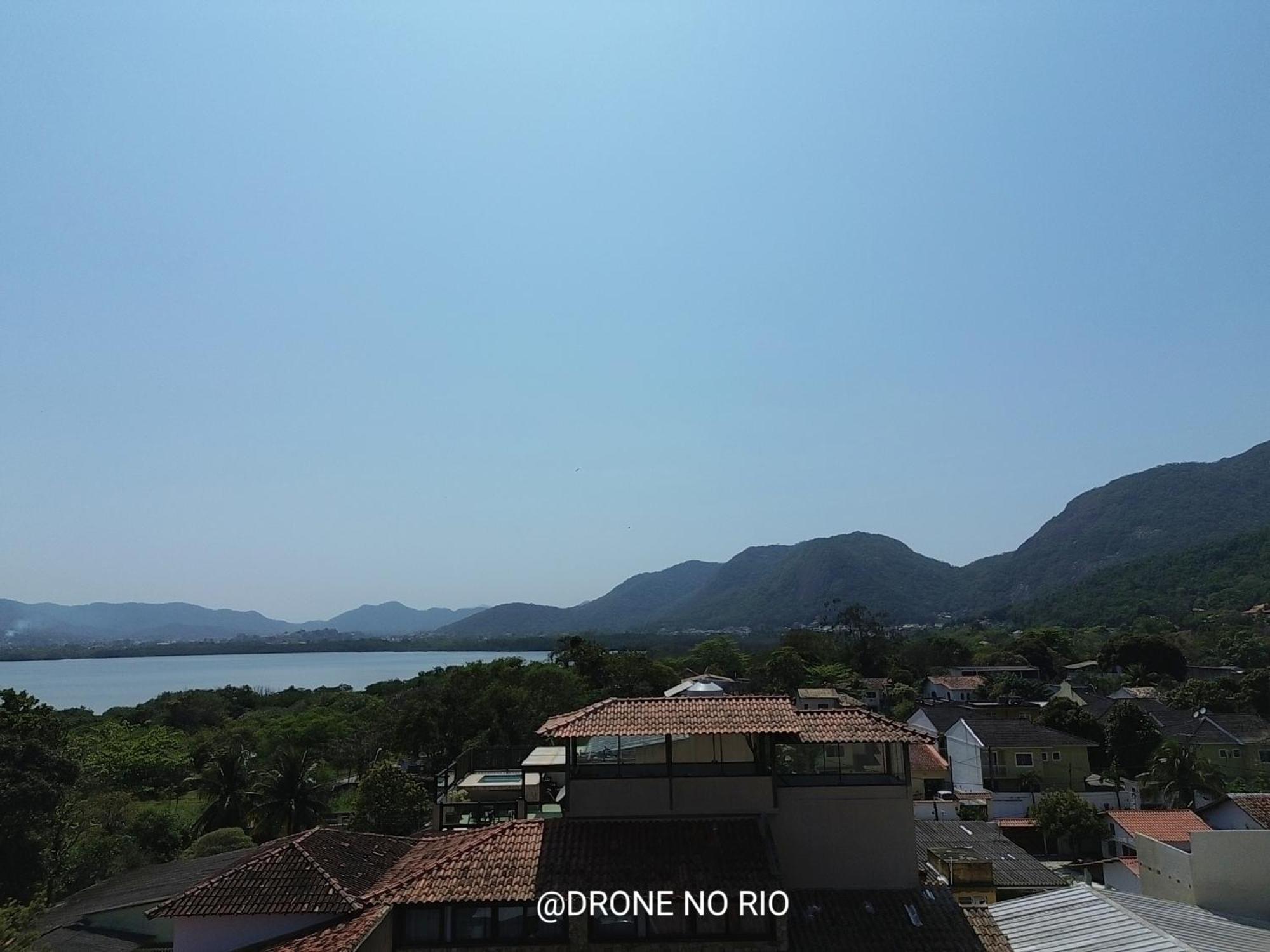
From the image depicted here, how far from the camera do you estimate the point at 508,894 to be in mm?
11047

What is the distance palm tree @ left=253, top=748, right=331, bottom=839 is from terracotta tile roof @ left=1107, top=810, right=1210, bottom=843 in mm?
27159

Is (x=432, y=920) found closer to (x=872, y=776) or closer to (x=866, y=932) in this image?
(x=866, y=932)

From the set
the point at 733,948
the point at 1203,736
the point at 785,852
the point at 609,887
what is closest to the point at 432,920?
the point at 609,887

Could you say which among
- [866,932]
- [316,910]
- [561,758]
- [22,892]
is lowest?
[22,892]

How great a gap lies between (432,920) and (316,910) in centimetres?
166

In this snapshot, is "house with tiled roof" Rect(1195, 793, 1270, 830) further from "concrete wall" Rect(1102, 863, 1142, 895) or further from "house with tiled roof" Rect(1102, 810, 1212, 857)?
"concrete wall" Rect(1102, 863, 1142, 895)

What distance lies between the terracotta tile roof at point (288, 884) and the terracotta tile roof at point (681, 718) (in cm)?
368

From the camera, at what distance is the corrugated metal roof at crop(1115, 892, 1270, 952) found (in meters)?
10.7

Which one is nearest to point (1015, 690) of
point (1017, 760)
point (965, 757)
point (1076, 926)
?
point (1017, 760)

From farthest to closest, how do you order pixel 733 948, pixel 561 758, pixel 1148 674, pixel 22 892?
pixel 1148 674
pixel 22 892
pixel 561 758
pixel 733 948

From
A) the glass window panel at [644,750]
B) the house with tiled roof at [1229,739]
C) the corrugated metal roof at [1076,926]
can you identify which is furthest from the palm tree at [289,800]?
the house with tiled roof at [1229,739]

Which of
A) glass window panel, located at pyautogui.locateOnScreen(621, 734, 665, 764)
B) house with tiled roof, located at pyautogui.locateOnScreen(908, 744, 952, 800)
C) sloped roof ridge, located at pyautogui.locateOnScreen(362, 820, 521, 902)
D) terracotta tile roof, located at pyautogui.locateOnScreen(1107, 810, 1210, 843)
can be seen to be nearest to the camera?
sloped roof ridge, located at pyautogui.locateOnScreen(362, 820, 521, 902)

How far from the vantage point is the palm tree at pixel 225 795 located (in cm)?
2900

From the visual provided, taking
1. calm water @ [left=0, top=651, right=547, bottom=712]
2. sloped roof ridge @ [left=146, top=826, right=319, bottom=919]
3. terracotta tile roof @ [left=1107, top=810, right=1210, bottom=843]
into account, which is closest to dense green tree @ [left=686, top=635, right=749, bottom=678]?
calm water @ [left=0, top=651, right=547, bottom=712]
